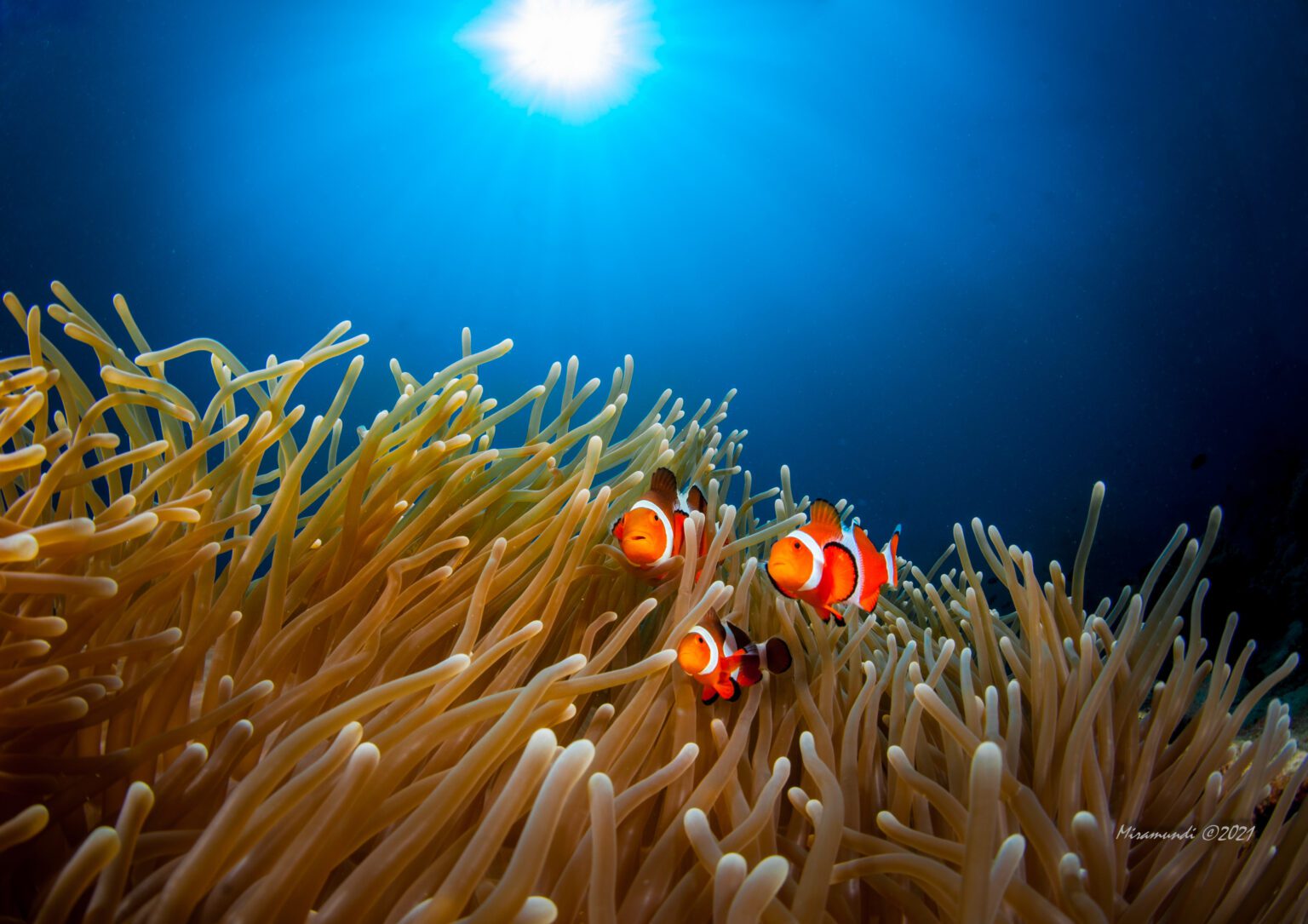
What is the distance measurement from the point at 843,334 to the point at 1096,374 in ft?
20.0

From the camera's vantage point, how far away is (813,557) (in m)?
1.33

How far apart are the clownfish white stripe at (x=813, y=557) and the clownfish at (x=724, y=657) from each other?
19 cm

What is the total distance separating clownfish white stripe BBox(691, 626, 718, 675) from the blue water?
677 centimetres

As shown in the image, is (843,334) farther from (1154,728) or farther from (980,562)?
(1154,728)

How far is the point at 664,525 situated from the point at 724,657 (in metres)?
0.34

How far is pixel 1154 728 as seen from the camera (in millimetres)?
1300

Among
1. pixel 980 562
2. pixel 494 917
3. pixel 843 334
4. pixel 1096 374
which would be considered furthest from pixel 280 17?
pixel 1096 374

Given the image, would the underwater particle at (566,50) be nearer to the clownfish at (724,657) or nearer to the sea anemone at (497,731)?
the sea anemone at (497,731)

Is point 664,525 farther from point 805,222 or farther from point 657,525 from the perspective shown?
point 805,222

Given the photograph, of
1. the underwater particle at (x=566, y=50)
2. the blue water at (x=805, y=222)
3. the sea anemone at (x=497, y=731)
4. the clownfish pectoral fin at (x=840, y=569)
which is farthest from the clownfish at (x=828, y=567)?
the underwater particle at (x=566, y=50)

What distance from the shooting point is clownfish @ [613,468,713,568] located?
53.8 inches

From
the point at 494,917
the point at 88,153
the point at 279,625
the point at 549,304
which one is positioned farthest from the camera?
the point at 549,304

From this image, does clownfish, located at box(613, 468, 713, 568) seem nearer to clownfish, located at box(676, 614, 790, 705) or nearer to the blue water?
clownfish, located at box(676, 614, 790, 705)

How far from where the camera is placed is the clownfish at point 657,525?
1366mm
